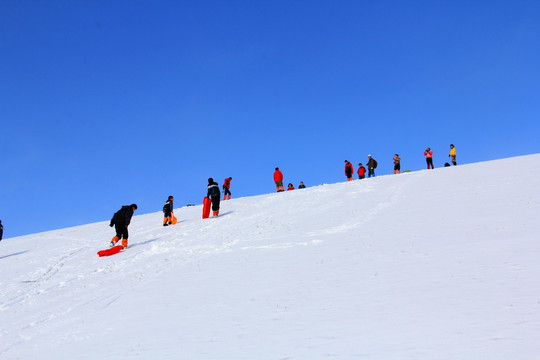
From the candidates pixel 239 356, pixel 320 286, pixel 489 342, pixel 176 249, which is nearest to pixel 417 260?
pixel 320 286

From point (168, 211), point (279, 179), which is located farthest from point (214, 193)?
point (279, 179)

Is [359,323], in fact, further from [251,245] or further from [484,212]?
[484,212]

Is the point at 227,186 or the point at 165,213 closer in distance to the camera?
the point at 165,213

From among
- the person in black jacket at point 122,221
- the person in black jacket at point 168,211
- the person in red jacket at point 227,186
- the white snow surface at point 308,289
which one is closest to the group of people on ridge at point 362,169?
the person in red jacket at point 227,186

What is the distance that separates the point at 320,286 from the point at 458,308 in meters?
2.89

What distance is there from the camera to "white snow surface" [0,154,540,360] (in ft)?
21.2

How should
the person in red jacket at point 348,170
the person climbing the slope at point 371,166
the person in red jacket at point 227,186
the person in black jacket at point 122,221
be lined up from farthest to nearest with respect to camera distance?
the person climbing the slope at point 371,166
the person in red jacket at point 348,170
the person in red jacket at point 227,186
the person in black jacket at point 122,221

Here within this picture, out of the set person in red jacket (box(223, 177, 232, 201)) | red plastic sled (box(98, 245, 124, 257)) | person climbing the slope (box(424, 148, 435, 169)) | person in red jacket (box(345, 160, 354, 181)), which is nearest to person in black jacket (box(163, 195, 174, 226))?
red plastic sled (box(98, 245, 124, 257))

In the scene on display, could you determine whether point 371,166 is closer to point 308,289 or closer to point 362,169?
point 362,169

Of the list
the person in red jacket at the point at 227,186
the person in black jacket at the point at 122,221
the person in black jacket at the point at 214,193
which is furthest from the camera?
the person in red jacket at the point at 227,186

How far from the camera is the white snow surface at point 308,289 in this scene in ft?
21.2

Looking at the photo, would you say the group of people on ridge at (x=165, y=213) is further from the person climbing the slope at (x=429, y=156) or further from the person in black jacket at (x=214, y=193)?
the person climbing the slope at (x=429, y=156)

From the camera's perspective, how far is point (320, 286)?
9180 mm

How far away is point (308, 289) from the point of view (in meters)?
9.09
